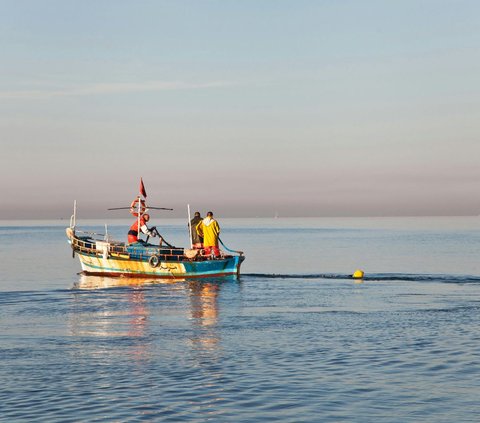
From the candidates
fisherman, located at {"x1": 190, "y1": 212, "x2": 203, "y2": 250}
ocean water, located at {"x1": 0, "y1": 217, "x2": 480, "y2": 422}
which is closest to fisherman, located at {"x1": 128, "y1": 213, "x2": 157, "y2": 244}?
fisherman, located at {"x1": 190, "y1": 212, "x2": 203, "y2": 250}

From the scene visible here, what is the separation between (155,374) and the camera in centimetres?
1681

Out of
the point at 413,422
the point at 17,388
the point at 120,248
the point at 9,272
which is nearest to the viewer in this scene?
the point at 413,422

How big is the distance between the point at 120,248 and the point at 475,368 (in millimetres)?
28098

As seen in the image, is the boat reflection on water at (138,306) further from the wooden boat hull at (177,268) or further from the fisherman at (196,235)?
the fisherman at (196,235)

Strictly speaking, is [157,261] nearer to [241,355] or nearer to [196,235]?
[196,235]

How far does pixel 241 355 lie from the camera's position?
19047mm

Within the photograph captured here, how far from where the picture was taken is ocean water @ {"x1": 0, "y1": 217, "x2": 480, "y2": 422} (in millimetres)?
14023

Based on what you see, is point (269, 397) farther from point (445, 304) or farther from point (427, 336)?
point (445, 304)

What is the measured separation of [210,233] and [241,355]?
70.7ft

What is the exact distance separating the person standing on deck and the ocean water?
13.4ft

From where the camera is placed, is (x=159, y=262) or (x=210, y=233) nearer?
(x=210, y=233)

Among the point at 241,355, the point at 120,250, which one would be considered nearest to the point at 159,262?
the point at 120,250

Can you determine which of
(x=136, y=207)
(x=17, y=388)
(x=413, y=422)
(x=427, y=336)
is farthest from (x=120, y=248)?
(x=413, y=422)

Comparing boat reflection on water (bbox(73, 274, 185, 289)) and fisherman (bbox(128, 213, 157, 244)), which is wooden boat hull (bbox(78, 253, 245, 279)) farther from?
fisherman (bbox(128, 213, 157, 244))
